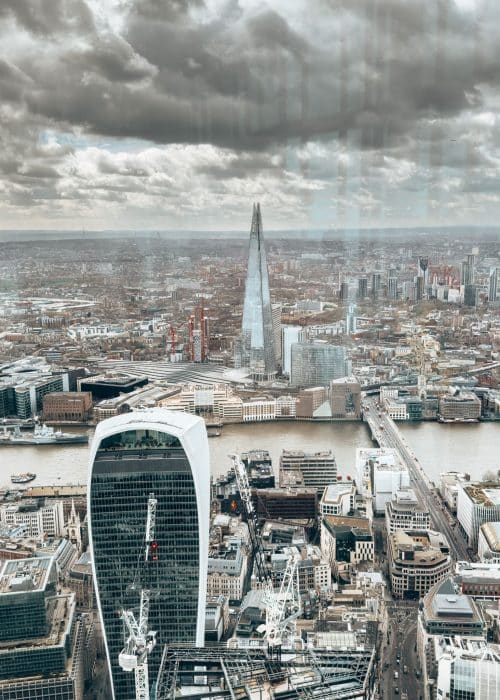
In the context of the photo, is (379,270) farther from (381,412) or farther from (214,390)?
(214,390)

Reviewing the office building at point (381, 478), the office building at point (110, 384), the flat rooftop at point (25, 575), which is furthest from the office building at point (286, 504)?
the office building at point (110, 384)

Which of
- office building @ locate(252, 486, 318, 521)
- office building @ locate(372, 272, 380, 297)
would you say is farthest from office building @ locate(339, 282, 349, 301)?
office building @ locate(252, 486, 318, 521)

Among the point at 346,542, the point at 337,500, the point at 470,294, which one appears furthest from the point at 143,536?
the point at 470,294

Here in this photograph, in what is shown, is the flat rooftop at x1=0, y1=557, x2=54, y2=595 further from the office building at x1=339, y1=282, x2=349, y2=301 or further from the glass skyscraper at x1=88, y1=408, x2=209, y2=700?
the office building at x1=339, y1=282, x2=349, y2=301

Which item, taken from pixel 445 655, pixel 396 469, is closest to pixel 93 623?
pixel 445 655

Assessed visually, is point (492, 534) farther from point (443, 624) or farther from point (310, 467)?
point (310, 467)

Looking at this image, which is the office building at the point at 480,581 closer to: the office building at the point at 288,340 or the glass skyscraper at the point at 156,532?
the glass skyscraper at the point at 156,532
